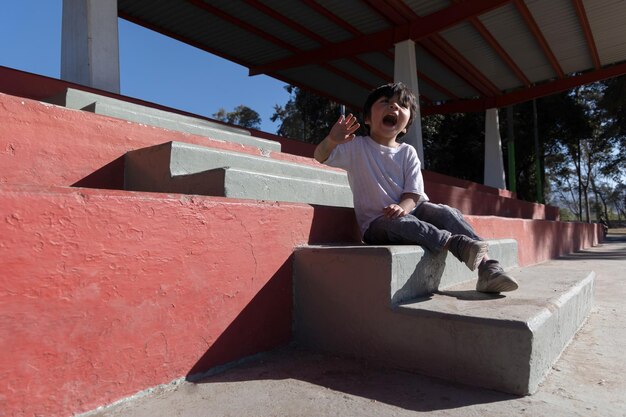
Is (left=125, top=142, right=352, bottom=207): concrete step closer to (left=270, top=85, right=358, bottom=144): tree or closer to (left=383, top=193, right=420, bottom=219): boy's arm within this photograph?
(left=383, top=193, right=420, bottom=219): boy's arm

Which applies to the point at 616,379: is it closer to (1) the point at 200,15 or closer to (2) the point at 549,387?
(2) the point at 549,387

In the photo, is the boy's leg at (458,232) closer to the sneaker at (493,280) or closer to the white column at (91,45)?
the sneaker at (493,280)

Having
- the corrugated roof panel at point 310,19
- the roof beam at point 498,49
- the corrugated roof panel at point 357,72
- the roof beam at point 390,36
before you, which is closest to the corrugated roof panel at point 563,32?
the roof beam at point 498,49

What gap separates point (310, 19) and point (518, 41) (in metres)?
4.54

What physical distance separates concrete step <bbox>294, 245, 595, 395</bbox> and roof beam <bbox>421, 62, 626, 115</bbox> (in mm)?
10771

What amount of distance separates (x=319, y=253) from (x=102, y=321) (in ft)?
3.19

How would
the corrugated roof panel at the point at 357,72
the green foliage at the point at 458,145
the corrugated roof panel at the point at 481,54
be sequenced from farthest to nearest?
the green foliage at the point at 458,145 < the corrugated roof panel at the point at 357,72 < the corrugated roof panel at the point at 481,54

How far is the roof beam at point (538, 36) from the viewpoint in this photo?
811cm

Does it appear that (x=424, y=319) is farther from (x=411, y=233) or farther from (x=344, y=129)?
(x=344, y=129)

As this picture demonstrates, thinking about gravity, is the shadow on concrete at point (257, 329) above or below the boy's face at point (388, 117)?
below

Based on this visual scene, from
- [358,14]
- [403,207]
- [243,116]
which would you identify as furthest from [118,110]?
[243,116]

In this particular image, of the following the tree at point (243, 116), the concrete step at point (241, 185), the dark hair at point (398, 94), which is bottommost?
the concrete step at point (241, 185)

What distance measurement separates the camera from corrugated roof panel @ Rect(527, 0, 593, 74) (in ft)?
27.0

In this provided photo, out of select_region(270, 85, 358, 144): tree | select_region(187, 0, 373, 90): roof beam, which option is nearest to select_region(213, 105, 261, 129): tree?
select_region(270, 85, 358, 144): tree
